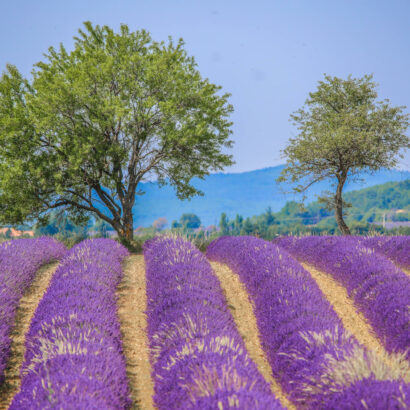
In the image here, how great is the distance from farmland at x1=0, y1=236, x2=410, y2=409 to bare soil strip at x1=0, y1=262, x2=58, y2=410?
0.09ft

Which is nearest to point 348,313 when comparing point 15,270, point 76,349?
point 76,349

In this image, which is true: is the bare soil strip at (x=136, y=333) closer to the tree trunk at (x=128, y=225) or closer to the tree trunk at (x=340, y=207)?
the tree trunk at (x=128, y=225)

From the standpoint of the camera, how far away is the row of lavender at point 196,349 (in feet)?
12.7

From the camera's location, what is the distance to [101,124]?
15523 millimetres

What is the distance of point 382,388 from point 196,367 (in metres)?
2.09

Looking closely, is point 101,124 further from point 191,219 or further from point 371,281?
point 191,219

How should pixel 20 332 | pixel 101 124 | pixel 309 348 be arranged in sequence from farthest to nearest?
pixel 101 124 < pixel 20 332 < pixel 309 348

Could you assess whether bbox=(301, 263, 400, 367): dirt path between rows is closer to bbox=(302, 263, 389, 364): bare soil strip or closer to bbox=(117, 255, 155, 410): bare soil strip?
bbox=(302, 263, 389, 364): bare soil strip

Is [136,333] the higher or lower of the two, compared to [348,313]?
higher

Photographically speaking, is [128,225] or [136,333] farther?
[128,225]

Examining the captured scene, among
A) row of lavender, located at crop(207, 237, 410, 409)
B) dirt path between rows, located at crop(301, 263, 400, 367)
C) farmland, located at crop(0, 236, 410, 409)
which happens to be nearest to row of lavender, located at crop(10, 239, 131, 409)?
farmland, located at crop(0, 236, 410, 409)

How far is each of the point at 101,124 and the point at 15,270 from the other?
26.3 ft

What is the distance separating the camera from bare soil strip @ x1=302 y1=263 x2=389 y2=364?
285 inches

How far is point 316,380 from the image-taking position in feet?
16.0
